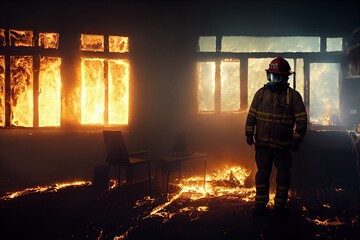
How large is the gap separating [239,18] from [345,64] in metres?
3.23

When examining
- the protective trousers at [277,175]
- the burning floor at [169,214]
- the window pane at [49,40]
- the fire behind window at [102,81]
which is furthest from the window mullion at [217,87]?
the window pane at [49,40]

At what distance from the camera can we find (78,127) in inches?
340

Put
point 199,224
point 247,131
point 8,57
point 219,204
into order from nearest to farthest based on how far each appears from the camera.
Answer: point 199,224, point 247,131, point 219,204, point 8,57

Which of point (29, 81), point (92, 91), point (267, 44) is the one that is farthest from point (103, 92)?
point (267, 44)

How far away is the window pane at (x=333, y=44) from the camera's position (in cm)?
877

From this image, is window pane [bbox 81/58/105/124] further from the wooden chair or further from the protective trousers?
the protective trousers

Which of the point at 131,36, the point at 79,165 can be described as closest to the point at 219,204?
the point at 79,165

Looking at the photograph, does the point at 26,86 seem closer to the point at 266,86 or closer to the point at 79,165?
the point at 79,165

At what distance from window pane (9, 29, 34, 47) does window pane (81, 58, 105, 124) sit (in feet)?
5.02

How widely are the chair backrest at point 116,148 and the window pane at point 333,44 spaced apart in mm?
6335

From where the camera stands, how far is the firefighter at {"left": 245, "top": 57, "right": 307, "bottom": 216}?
16.4ft

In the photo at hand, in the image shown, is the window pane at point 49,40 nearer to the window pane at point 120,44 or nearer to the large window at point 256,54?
the window pane at point 120,44

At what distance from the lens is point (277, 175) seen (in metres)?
5.17

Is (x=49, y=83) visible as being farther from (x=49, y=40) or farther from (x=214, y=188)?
(x=214, y=188)
